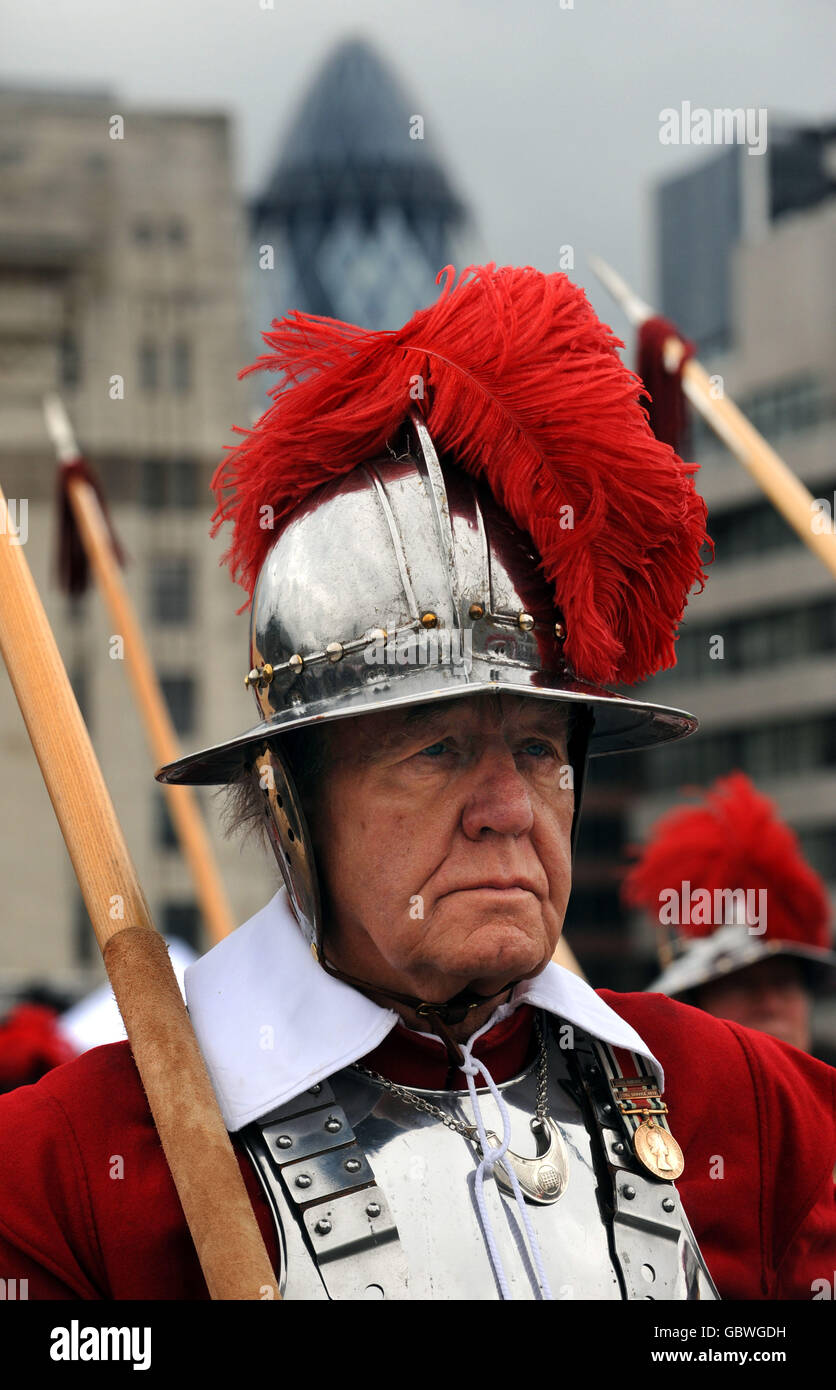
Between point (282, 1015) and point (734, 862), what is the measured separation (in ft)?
12.5

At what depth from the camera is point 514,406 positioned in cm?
307

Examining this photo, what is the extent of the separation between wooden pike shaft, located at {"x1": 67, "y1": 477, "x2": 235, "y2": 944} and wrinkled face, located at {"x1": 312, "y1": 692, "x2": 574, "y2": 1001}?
219cm

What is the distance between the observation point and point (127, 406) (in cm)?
5138

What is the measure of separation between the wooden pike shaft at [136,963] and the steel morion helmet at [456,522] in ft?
0.68

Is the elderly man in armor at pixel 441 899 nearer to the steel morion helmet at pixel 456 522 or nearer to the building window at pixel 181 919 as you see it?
the steel morion helmet at pixel 456 522

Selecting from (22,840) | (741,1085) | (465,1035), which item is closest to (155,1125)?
(465,1035)

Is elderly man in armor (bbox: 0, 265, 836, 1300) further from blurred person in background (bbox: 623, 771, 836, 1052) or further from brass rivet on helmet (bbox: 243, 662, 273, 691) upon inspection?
blurred person in background (bbox: 623, 771, 836, 1052)

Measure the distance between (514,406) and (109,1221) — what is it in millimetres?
1440

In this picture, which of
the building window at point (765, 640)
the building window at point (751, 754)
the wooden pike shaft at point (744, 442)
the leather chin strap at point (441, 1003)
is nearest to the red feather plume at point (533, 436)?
the leather chin strap at point (441, 1003)

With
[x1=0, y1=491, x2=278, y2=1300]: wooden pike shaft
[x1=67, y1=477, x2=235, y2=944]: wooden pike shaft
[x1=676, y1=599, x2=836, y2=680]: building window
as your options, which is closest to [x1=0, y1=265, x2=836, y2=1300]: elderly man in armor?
[x1=0, y1=491, x2=278, y2=1300]: wooden pike shaft

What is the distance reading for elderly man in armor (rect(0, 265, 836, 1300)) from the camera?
286 centimetres

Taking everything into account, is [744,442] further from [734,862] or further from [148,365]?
[148,365]

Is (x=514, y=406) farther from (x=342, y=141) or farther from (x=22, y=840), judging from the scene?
(x=342, y=141)

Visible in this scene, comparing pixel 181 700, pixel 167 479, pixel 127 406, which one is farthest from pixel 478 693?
pixel 181 700
